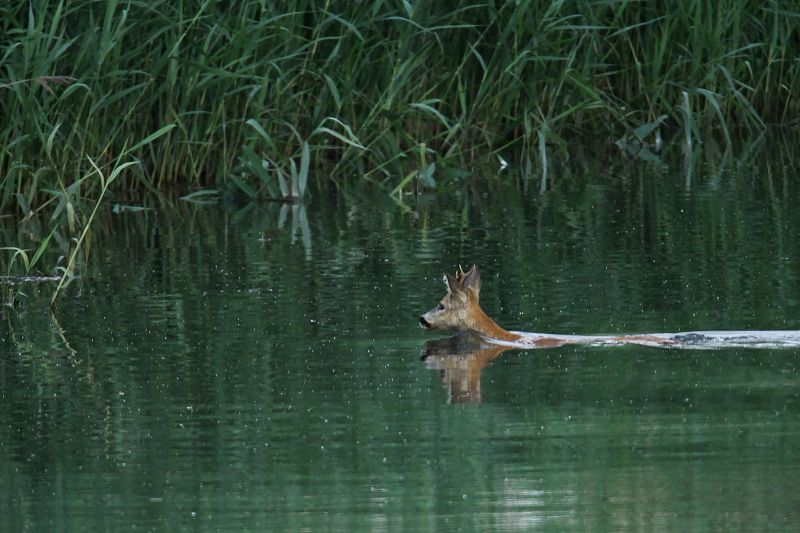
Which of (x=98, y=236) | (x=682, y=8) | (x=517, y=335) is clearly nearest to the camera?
(x=517, y=335)

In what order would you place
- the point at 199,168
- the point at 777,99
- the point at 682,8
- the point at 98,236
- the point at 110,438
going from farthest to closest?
the point at 777,99, the point at 682,8, the point at 199,168, the point at 98,236, the point at 110,438

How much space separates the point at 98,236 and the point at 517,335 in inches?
189

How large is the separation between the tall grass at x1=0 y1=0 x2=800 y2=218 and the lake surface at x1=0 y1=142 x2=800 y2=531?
2.48 feet

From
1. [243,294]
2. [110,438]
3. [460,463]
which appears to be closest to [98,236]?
[243,294]

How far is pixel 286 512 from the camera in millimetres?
5711

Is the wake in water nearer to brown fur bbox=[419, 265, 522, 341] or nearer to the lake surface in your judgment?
the lake surface

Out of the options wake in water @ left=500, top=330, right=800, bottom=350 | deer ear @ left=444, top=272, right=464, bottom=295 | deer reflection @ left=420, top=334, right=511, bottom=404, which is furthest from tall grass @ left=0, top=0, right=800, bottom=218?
wake in water @ left=500, top=330, right=800, bottom=350

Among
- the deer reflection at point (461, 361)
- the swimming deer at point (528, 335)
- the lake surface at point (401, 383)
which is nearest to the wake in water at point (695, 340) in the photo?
the swimming deer at point (528, 335)

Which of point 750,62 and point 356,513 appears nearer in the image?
point 356,513

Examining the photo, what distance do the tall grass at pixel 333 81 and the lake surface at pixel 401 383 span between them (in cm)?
76

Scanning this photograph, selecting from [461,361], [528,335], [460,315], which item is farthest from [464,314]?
[461,361]

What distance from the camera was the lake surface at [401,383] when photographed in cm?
581

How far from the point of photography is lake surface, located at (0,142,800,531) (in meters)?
5.81

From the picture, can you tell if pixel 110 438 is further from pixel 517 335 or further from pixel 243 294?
pixel 243 294
